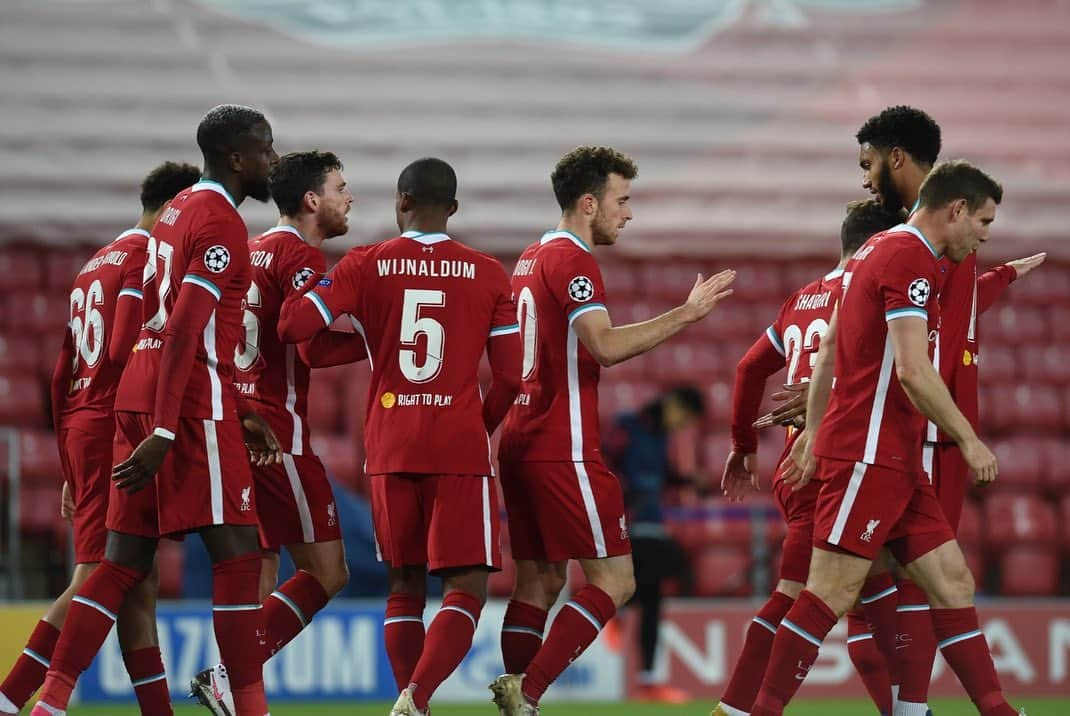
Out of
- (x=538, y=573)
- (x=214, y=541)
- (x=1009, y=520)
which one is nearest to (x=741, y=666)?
(x=538, y=573)

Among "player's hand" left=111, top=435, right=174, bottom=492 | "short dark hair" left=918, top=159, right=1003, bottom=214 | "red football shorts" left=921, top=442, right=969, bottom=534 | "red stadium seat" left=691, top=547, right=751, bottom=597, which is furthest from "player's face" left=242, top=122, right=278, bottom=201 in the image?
"red stadium seat" left=691, top=547, right=751, bottom=597

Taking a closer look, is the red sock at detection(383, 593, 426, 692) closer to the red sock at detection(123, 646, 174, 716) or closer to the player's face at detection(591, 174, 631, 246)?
the red sock at detection(123, 646, 174, 716)

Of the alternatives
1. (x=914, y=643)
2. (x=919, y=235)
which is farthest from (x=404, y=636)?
(x=919, y=235)

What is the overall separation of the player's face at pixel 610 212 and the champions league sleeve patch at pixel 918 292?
3.93 feet

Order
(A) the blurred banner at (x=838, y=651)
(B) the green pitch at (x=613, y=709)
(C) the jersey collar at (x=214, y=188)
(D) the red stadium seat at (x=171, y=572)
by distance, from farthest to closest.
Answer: (D) the red stadium seat at (x=171, y=572)
(A) the blurred banner at (x=838, y=651)
(B) the green pitch at (x=613, y=709)
(C) the jersey collar at (x=214, y=188)

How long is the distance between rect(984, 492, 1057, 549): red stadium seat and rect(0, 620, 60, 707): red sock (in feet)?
24.3

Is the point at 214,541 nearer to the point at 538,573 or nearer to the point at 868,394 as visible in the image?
the point at 538,573

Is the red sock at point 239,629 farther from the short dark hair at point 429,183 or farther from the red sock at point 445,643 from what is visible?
the short dark hair at point 429,183

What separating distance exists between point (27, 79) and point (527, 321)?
7.93 m

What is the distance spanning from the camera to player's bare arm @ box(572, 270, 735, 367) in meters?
4.91

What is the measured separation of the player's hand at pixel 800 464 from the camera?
488 centimetres

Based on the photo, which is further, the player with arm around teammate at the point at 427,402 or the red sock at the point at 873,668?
the red sock at the point at 873,668

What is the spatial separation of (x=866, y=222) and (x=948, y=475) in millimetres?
1022

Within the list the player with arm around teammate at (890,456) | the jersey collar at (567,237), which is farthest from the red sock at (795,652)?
the jersey collar at (567,237)
